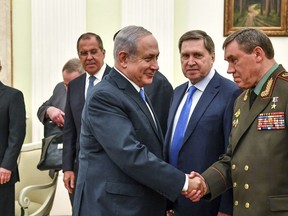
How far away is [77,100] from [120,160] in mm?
1647

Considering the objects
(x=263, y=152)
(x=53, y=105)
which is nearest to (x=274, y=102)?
(x=263, y=152)

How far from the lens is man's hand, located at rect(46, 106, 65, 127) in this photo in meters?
4.77

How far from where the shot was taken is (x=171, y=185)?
8.03 feet

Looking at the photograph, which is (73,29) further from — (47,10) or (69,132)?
(69,132)

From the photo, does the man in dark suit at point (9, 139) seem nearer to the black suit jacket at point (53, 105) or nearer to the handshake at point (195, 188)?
the black suit jacket at point (53, 105)

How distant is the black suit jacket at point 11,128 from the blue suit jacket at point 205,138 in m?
1.70

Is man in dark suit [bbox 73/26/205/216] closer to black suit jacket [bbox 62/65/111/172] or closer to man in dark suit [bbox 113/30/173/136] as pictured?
man in dark suit [bbox 113/30/173/136]

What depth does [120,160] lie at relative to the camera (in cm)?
238

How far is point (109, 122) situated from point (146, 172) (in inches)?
11.4

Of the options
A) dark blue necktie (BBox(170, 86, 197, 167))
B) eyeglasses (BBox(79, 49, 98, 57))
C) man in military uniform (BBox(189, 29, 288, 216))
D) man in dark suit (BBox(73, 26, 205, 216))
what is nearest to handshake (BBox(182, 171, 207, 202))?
man in dark suit (BBox(73, 26, 205, 216))

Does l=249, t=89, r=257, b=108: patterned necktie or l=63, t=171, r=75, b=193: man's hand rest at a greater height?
l=249, t=89, r=257, b=108: patterned necktie

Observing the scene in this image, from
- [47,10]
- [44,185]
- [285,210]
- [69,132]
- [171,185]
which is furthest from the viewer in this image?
[47,10]

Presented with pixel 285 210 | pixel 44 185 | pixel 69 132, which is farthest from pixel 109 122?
pixel 44 185

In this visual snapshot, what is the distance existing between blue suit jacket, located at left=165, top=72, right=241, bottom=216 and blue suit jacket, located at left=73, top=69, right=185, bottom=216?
395mm
